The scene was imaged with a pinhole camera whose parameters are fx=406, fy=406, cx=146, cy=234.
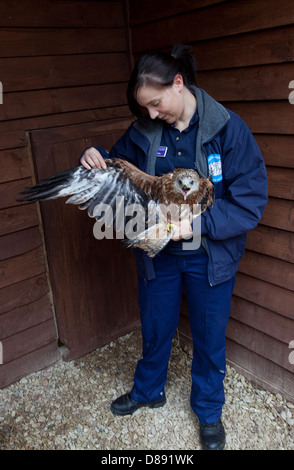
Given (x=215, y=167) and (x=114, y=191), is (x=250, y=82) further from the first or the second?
(x=114, y=191)

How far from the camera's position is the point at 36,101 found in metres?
2.51

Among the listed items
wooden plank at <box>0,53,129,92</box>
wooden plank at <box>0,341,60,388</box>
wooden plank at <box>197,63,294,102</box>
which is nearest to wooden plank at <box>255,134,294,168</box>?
wooden plank at <box>197,63,294,102</box>

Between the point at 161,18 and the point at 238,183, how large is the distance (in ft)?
4.65

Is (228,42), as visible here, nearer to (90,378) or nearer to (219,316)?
(219,316)

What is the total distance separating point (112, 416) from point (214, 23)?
2.48 meters

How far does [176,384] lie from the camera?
284cm

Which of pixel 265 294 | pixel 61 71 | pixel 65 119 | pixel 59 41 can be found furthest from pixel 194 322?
pixel 59 41

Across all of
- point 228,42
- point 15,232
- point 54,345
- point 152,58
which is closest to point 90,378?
point 54,345

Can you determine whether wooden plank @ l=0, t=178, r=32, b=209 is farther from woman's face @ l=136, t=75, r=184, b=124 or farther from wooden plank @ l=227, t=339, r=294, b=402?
wooden plank @ l=227, t=339, r=294, b=402

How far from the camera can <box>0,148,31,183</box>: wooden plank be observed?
2457mm

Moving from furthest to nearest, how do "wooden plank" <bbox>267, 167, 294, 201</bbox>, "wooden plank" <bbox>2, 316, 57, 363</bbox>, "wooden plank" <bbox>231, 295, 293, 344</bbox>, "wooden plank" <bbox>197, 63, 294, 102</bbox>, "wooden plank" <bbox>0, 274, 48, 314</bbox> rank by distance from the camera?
"wooden plank" <bbox>2, 316, 57, 363</bbox>
"wooden plank" <bbox>0, 274, 48, 314</bbox>
"wooden plank" <bbox>231, 295, 293, 344</bbox>
"wooden plank" <bbox>267, 167, 294, 201</bbox>
"wooden plank" <bbox>197, 63, 294, 102</bbox>

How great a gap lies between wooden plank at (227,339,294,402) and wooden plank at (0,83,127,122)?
194 centimetres

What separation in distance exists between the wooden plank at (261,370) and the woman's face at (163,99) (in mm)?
1787

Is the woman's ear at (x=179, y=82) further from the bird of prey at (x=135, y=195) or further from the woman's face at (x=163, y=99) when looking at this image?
the bird of prey at (x=135, y=195)
